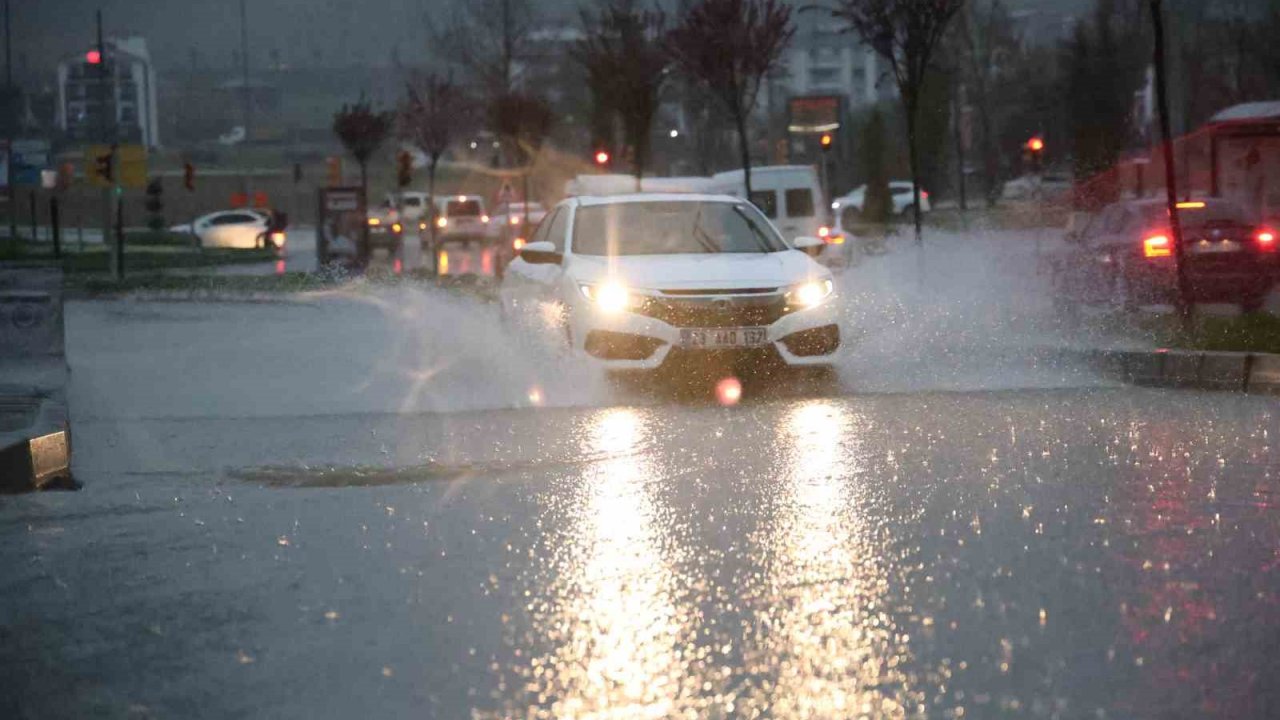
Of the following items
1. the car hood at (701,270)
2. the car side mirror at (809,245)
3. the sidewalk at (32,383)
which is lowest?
the sidewalk at (32,383)

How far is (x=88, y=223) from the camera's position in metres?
98.0

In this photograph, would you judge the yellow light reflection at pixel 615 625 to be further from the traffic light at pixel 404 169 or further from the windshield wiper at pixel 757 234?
the traffic light at pixel 404 169

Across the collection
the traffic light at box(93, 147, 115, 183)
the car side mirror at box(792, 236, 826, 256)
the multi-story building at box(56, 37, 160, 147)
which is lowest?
the car side mirror at box(792, 236, 826, 256)

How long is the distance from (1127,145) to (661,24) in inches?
1069

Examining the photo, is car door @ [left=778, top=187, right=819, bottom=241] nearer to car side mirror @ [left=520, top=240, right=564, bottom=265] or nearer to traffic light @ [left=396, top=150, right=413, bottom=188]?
car side mirror @ [left=520, top=240, right=564, bottom=265]

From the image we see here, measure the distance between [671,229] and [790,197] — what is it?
17108 millimetres

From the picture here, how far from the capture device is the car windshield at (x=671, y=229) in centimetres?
1352

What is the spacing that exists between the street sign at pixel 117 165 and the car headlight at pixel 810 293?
24.7 metres

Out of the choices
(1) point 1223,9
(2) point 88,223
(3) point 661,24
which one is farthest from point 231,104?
(3) point 661,24

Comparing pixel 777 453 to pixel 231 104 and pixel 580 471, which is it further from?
pixel 231 104

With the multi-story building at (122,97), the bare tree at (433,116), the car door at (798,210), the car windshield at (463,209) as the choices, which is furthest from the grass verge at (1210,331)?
the multi-story building at (122,97)

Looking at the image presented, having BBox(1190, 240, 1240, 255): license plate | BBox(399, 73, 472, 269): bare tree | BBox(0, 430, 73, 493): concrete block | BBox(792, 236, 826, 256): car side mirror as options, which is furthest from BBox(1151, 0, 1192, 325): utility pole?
BBox(399, 73, 472, 269): bare tree

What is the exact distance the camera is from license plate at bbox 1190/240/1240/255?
2000 cm

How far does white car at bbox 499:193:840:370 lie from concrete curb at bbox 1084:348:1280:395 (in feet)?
7.15
